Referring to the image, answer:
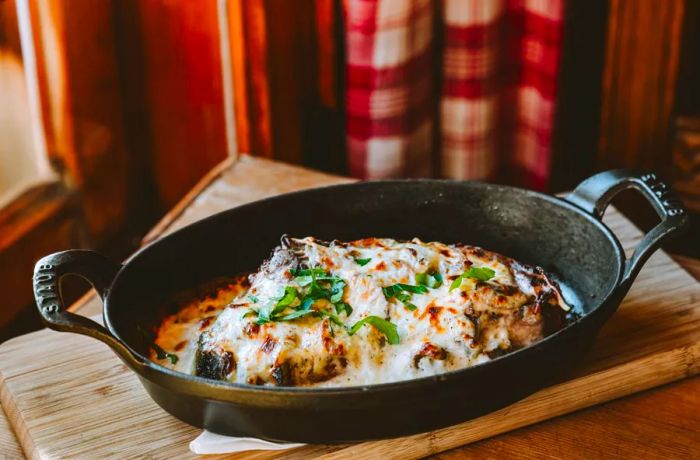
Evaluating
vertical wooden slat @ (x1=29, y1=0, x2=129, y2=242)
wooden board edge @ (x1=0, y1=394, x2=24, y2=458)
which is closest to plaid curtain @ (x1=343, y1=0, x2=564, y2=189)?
vertical wooden slat @ (x1=29, y1=0, x2=129, y2=242)

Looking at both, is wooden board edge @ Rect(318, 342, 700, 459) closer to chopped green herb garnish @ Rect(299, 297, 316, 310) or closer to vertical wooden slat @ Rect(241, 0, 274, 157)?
chopped green herb garnish @ Rect(299, 297, 316, 310)

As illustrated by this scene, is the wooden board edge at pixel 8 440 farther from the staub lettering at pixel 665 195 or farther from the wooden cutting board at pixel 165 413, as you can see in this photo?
the staub lettering at pixel 665 195

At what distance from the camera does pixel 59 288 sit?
1142 mm

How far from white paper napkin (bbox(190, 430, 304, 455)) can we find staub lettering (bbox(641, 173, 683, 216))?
0.63 metres

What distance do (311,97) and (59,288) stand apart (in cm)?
153

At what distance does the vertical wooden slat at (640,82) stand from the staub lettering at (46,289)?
1.59 metres

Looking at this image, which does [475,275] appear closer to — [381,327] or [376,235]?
[381,327]

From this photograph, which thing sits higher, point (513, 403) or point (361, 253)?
point (361, 253)

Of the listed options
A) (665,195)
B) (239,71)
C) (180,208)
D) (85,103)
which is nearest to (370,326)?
(665,195)

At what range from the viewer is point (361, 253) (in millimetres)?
1312

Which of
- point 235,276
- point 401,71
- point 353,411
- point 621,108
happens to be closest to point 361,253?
point 235,276

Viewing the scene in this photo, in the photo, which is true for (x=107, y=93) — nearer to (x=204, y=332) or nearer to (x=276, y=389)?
(x=204, y=332)

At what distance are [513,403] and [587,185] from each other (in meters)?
0.41

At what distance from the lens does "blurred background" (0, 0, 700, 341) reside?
2.16 meters
